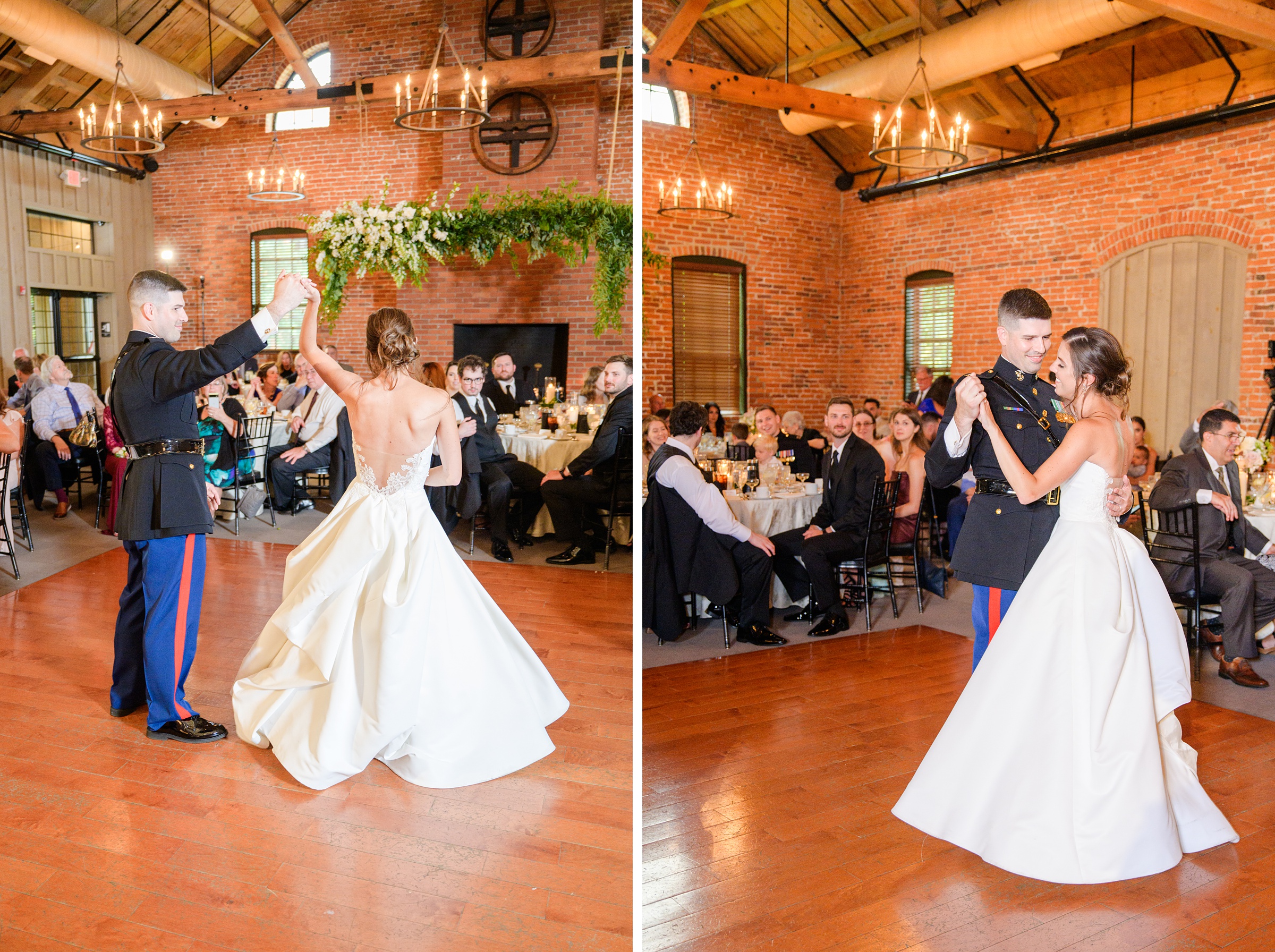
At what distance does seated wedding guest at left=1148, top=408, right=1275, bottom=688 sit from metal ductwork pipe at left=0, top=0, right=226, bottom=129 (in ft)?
14.6

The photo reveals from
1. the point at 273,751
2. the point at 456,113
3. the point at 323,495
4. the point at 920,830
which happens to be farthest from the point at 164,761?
the point at 456,113

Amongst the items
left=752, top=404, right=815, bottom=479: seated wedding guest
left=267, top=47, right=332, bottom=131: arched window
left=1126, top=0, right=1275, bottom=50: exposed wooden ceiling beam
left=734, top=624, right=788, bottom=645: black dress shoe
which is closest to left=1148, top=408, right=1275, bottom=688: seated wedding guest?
left=734, top=624, right=788, bottom=645: black dress shoe

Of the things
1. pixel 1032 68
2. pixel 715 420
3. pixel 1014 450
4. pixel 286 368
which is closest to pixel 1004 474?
pixel 1014 450

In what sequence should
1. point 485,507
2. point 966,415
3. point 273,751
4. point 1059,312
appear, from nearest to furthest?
point 966,415
point 273,751
point 485,507
point 1059,312

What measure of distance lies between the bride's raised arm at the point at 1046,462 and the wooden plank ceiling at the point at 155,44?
281 cm

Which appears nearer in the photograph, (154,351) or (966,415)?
(966,415)

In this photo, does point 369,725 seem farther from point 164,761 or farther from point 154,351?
point 154,351

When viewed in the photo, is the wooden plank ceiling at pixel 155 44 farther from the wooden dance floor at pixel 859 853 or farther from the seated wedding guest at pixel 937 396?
the seated wedding guest at pixel 937 396

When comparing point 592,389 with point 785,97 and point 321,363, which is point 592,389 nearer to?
point 321,363

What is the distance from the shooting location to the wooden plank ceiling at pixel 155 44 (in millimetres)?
3492

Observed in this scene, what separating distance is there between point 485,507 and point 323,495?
102 centimetres

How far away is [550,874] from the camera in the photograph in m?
2.12

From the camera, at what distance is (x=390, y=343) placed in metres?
2.60

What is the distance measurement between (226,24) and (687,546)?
3.38 m
